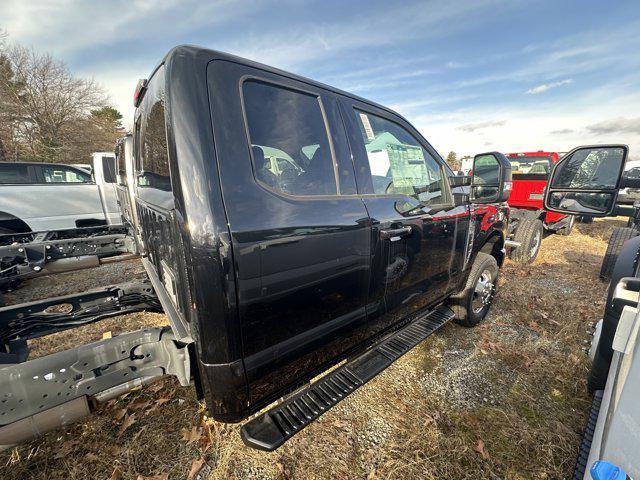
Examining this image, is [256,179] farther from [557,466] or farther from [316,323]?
[557,466]

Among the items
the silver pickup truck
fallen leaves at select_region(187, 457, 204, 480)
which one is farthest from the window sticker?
the silver pickup truck

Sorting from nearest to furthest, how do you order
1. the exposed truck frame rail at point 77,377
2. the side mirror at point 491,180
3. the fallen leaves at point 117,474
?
the exposed truck frame rail at point 77,377 < the fallen leaves at point 117,474 < the side mirror at point 491,180

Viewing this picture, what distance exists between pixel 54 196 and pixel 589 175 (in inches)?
347

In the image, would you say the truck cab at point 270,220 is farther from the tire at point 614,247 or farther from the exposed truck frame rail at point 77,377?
the tire at point 614,247

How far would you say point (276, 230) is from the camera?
141 cm

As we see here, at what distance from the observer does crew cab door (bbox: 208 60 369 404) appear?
1347mm

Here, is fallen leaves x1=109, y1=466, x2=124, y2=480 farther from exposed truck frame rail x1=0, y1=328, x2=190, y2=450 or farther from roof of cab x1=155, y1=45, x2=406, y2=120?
roof of cab x1=155, y1=45, x2=406, y2=120

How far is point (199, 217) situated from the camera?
4.06ft

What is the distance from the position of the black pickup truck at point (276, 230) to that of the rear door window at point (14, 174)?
20.4ft

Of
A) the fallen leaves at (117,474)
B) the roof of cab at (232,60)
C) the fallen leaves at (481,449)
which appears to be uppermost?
the roof of cab at (232,60)

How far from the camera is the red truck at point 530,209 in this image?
5816mm

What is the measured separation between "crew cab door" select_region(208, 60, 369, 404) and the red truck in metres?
4.88

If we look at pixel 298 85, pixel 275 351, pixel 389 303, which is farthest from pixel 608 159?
pixel 275 351

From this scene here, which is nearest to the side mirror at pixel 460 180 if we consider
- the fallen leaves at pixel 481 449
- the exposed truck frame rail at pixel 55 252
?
the fallen leaves at pixel 481 449
